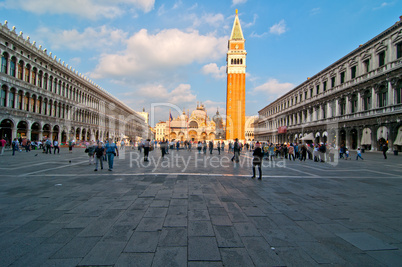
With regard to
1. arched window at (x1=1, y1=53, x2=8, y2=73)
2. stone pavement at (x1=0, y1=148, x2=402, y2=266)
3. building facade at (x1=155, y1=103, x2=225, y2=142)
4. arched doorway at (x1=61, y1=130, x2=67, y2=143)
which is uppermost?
arched window at (x1=1, y1=53, x2=8, y2=73)

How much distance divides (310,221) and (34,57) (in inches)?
1572

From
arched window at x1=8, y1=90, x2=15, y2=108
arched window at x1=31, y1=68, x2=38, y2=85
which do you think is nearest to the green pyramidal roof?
arched window at x1=31, y1=68, x2=38, y2=85

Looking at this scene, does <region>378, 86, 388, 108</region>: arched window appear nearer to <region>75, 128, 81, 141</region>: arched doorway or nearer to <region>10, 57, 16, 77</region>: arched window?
<region>10, 57, 16, 77</region>: arched window

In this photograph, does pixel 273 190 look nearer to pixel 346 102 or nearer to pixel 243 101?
pixel 346 102

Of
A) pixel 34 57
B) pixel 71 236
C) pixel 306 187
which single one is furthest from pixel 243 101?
pixel 71 236

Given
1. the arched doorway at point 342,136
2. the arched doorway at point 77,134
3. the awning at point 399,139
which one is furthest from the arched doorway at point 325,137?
the arched doorway at point 77,134

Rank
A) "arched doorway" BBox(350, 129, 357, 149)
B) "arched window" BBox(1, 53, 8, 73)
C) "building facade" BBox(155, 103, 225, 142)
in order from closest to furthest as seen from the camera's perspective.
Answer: "arched window" BBox(1, 53, 8, 73)
"arched doorway" BBox(350, 129, 357, 149)
"building facade" BBox(155, 103, 225, 142)

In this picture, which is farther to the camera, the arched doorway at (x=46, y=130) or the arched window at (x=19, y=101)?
the arched doorway at (x=46, y=130)

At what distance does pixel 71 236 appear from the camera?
301 centimetres

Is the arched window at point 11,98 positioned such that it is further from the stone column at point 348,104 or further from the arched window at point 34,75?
the stone column at point 348,104

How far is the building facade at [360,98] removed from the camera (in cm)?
2222

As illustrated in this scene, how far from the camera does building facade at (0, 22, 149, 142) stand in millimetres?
25266

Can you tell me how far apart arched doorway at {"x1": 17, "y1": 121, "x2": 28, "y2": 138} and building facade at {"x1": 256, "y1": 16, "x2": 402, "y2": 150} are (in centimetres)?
4596

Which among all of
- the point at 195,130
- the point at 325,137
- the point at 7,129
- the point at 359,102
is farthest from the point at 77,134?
the point at 195,130
